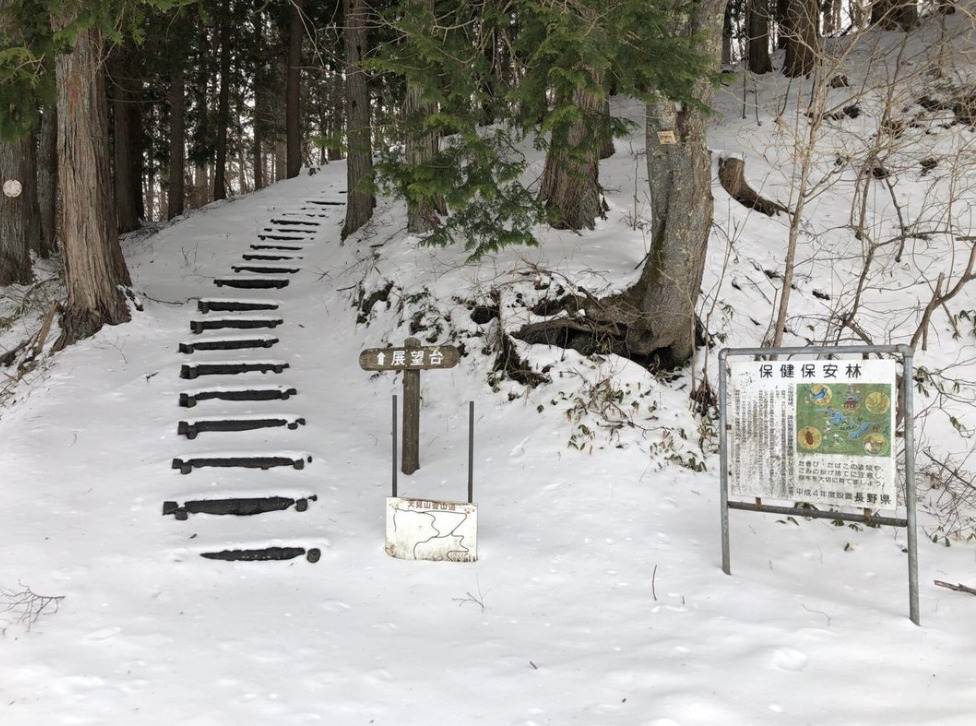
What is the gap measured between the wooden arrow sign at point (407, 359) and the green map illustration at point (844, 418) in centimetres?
268

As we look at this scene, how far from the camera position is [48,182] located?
1251 cm

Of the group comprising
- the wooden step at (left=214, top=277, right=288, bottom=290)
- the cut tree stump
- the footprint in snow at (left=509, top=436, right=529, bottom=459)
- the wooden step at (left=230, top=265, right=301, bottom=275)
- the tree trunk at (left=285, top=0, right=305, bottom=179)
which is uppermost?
the tree trunk at (left=285, top=0, right=305, bottom=179)

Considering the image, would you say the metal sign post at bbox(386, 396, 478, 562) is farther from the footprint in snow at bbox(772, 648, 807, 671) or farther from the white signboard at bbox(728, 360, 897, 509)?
the footprint in snow at bbox(772, 648, 807, 671)

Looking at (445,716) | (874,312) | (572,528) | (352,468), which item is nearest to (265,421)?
(352,468)

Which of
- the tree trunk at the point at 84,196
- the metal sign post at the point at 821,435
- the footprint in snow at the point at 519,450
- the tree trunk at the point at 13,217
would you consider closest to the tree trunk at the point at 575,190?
the footprint in snow at the point at 519,450

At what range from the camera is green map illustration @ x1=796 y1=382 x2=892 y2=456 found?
13.3ft

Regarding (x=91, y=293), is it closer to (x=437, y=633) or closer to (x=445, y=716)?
(x=437, y=633)

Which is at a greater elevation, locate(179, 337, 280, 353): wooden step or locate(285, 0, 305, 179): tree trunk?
locate(285, 0, 305, 179): tree trunk

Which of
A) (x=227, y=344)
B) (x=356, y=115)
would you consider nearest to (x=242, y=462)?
(x=227, y=344)

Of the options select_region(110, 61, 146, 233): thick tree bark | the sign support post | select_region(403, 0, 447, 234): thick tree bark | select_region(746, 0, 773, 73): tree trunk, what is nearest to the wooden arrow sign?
the sign support post

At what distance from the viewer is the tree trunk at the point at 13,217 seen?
10055 mm

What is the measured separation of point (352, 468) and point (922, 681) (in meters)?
4.33

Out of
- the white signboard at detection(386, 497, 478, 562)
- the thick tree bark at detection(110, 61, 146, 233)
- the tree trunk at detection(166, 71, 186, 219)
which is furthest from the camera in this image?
the tree trunk at detection(166, 71, 186, 219)

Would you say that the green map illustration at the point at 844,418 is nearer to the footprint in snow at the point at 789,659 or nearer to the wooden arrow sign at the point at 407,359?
the footprint in snow at the point at 789,659
